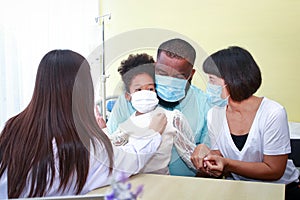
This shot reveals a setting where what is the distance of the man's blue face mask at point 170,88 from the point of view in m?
1.36

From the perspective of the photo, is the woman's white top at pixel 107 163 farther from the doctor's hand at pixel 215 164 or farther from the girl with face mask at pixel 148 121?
the doctor's hand at pixel 215 164

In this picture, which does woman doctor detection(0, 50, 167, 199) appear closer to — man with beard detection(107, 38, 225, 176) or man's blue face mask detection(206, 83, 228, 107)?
man with beard detection(107, 38, 225, 176)

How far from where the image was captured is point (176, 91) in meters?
1.40

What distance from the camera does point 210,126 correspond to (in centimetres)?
147

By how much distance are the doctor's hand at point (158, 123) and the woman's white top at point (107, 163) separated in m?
0.02

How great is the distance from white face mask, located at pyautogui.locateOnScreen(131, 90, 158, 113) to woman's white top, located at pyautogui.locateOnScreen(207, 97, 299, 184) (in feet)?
1.00

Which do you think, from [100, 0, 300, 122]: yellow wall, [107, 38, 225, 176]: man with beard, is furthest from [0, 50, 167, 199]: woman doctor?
[100, 0, 300, 122]: yellow wall

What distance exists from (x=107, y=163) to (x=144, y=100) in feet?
0.96

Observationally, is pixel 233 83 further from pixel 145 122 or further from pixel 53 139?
pixel 53 139

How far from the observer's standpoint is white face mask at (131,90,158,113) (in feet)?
4.26

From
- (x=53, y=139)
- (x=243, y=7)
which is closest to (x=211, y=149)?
(x=53, y=139)

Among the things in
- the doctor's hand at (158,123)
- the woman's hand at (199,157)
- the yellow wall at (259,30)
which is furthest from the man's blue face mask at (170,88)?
the yellow wall at (259,30)

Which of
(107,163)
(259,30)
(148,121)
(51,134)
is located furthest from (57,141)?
(259,30)

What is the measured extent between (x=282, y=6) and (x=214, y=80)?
1399 millimetres
